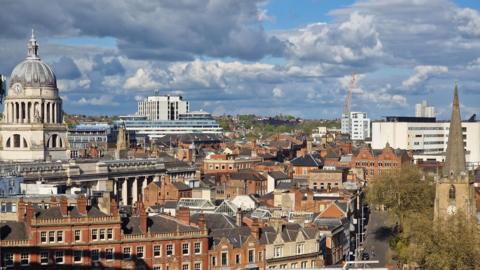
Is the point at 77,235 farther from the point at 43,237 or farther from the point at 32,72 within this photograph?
the point at 32,72

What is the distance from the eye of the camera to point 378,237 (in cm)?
12338

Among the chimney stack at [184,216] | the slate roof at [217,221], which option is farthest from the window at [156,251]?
the slate roof at [217,221]

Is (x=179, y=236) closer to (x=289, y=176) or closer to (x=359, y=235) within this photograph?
(x=359, y=235)

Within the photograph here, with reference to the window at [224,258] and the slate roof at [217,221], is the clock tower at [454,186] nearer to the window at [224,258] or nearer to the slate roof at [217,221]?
the slate roof at [217,221]

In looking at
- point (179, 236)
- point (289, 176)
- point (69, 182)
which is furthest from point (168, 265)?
point (289, 176)

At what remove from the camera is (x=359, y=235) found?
382 ft

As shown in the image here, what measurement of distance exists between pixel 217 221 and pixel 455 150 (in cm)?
2830

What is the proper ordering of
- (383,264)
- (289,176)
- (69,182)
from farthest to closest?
(289,176)
(69,182)
(383,264)

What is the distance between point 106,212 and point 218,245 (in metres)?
10.5

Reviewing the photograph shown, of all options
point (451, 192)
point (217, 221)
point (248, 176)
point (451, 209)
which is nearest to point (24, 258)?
point (217, 221)

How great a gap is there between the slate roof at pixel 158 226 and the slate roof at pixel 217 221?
Result: 16.0 feet

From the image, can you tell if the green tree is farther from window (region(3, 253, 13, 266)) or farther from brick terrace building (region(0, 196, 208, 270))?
window (region(3, 253, 13, 266))

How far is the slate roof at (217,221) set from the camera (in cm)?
8636

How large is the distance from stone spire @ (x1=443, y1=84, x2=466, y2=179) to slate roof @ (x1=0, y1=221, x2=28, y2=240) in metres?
46.6
